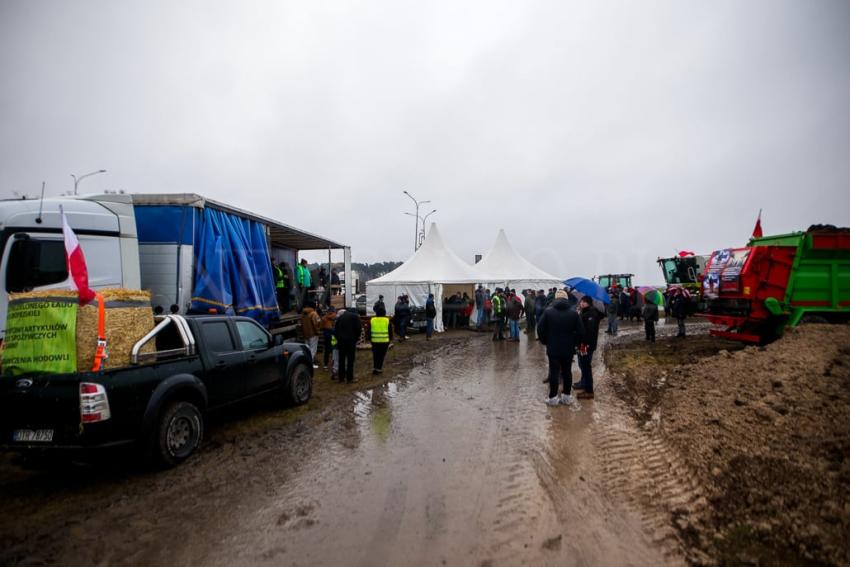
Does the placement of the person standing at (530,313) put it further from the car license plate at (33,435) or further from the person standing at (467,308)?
the car license plate at (33,435)

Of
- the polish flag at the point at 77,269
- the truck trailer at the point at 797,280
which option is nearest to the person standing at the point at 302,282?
the polish flag at the point at 77,269

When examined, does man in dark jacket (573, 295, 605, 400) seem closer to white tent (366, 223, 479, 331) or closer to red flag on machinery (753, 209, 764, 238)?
red flag on machinery (753, 209, 764, 238)

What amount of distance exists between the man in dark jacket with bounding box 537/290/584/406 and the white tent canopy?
16.1m

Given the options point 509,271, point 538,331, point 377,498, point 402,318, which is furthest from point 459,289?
point 377,498

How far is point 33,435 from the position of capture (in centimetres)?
430

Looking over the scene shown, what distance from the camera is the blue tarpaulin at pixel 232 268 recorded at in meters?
8.15

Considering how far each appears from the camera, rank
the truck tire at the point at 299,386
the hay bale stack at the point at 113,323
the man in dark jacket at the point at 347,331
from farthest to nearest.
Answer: the man in dark jacket at the point at 347,331, the truck tire at the point at 299,386, the hay bale stack at the point at 113,323

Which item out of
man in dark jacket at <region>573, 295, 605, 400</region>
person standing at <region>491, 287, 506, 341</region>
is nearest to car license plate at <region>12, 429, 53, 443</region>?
man in dark jacket at <region>573, 295, 605, 400</region>

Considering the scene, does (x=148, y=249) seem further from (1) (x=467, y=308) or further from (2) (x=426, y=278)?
(1) (x=467, y=308)

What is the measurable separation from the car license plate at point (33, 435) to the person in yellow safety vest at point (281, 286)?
7.72m

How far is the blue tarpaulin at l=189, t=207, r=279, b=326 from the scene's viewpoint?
8.15 metres

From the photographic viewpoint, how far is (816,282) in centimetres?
1087

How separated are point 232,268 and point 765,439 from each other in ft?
28.8

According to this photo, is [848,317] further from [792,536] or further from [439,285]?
[439,285]
